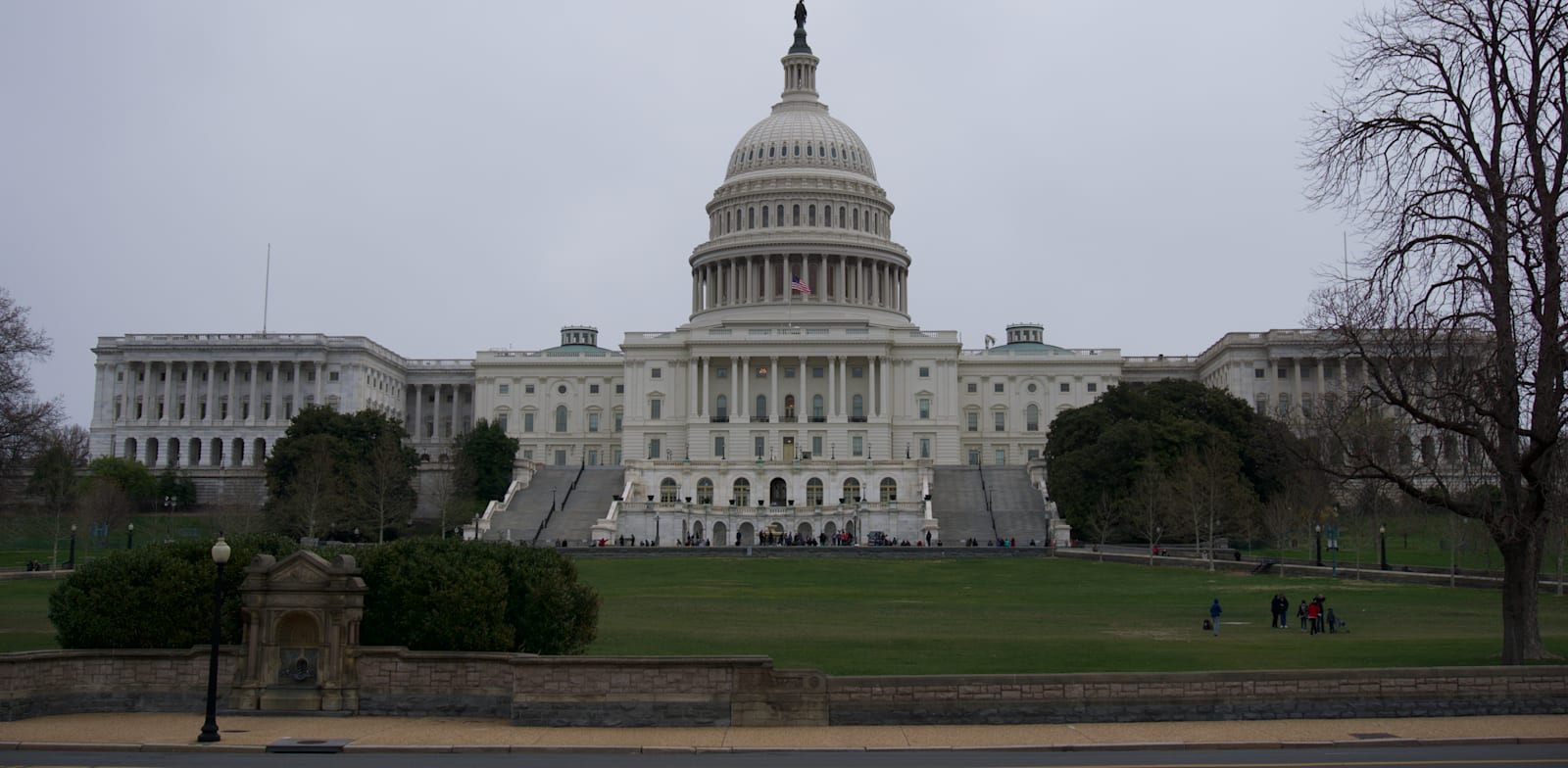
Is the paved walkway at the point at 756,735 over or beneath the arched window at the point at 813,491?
beneath

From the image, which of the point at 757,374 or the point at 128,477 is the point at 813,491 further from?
the point at 128,477

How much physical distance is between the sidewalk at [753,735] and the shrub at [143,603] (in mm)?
2578

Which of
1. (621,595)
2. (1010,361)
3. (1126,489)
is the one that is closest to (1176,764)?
(621,595)

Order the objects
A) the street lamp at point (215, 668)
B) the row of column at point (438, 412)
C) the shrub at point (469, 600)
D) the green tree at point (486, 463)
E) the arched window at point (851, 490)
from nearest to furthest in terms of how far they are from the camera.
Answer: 1. the street lamp at point (215, 668)
2. the shrub at point (469, 600)
3. the green tree at point (486, 463)
4. the arched window at point (851, 490)
5. the row of column at point (438, 412)

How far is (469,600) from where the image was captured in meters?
30.0

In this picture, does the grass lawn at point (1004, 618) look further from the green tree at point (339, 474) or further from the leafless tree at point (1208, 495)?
the green tree at point (339, 474)

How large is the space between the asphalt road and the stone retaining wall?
7.49 feet

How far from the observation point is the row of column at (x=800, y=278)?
447 ft

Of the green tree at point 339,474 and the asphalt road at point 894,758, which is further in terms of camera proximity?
the green tree at point 339,474

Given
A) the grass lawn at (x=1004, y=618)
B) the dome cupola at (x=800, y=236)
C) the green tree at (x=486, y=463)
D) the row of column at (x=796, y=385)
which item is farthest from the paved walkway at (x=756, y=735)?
the dome cupola at (x=800, y=236)

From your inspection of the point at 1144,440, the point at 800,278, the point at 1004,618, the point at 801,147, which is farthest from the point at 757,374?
the point at 1004,618

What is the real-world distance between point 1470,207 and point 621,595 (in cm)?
2901

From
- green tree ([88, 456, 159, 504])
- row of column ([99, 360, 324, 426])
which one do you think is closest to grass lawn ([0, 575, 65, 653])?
green tree ([88, 456, 159, 504])

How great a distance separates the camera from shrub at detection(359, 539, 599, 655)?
30.0 meters
